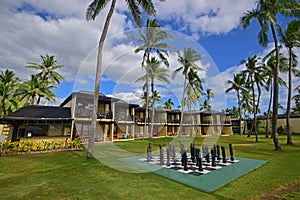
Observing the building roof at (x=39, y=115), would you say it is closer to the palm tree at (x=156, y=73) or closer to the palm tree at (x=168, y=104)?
the palm tree at (x=156, y=73)

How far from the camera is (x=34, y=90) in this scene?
21.6 meters

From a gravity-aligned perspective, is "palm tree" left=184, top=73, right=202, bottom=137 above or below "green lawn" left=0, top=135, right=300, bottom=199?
above

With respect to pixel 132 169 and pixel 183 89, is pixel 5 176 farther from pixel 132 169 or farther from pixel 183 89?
pixel 183 89

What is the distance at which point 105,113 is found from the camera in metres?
19.0

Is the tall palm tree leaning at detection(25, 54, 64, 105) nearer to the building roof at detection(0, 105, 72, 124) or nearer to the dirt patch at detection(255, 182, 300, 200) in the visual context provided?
the building roof at detection(0, 105, 72, 124)

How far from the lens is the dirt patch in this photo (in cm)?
422

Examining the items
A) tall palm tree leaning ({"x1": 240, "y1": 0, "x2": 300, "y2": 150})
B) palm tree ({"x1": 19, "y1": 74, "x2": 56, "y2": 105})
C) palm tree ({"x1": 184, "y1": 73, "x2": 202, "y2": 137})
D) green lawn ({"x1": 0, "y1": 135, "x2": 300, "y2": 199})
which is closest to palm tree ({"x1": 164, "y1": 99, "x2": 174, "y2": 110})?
palm tree ({"x1": 184, "y1": 73, "x2": 202, "y2": 137})

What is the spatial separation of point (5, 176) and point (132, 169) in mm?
4614

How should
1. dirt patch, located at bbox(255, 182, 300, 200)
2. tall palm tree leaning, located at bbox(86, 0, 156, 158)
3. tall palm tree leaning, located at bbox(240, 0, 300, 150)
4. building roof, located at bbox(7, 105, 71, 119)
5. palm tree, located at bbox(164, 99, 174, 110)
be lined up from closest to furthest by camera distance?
dirt patch, located at bbox(255, 182, 300, 200), tall palm tree leaning, located at bbox(86, 0, 156, 158), tall palm tree leaning, located at bbox(240, 0, 300, 150), building roof, located at bbox(7, 105, 71, 119), palm tree, located at bbox(164, 99, 174, 110)

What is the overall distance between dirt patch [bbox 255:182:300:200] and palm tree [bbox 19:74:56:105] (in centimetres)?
2492

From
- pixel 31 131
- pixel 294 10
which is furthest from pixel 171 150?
pixel 294 10

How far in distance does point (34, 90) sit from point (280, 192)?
25.4m

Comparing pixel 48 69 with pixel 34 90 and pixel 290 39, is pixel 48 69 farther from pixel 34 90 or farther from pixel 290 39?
pixel 290 39

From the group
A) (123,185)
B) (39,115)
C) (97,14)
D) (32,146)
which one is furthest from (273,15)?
(39,115)
